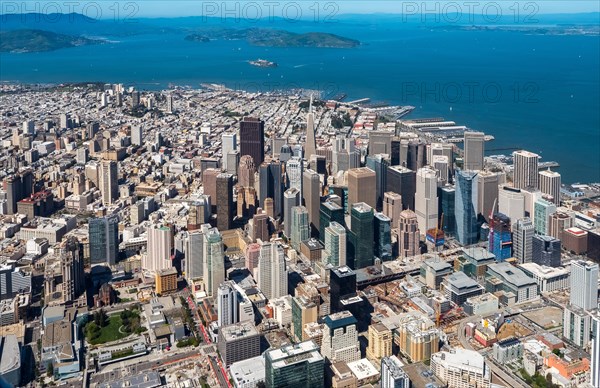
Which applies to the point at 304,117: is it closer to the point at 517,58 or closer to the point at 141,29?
the point at 517,58

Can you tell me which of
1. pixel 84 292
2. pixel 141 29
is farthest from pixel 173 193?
pixel 141 29

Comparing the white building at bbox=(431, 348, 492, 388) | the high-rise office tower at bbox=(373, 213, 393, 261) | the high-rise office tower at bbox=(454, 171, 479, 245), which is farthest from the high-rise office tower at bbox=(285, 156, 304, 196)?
the white building at bbox=(431, 348, 492, 388)

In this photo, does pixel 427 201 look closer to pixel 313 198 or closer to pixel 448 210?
pixel 448 210

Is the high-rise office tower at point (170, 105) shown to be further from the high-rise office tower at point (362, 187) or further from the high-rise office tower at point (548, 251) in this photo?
the high-rise office tower at point (548, 251)

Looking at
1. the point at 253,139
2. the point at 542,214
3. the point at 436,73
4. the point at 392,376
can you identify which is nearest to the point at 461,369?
the point at 392,376

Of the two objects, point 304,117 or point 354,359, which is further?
point 304,117

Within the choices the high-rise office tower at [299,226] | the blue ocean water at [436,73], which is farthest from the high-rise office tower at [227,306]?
the blue ocean water at [436,73]

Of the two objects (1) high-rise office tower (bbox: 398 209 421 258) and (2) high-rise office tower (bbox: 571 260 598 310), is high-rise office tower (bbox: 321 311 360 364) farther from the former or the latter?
(2) high-rise office tower (bbox: 571 260 598 310)
